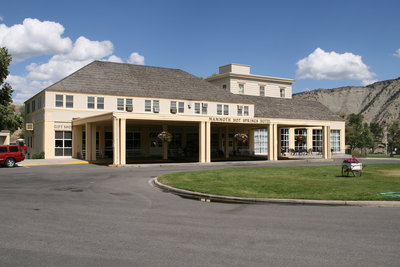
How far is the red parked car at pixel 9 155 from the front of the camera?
→ 27922 millimetres

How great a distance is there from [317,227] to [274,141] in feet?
101

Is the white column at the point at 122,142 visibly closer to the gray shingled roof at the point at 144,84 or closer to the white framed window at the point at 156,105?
the gray shingled roof at the point at 144,84

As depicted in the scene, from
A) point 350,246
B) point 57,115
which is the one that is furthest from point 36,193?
point 57,115

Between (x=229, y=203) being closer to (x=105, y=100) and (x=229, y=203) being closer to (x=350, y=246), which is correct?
(x=350, y=246)

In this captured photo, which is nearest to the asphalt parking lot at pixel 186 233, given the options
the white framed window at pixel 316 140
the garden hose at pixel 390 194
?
the garden hose at pixel 390 194

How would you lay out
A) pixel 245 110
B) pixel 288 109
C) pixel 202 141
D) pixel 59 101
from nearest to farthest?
pixel 202 141
pixel 59 101
pixel 245 110
pixel 288 109

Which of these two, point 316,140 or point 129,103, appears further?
point 316,140

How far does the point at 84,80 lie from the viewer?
38156 millimetres

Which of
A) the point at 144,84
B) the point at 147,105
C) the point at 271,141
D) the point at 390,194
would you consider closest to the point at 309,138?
the point at 271,141

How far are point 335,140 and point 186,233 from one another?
51.7 m

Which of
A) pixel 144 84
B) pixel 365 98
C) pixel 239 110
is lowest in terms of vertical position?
pixel 239 110

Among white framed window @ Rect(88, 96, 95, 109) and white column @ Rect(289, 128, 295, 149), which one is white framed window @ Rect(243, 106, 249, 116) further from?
white framed window @ Rect(88, 96, 95, 109)

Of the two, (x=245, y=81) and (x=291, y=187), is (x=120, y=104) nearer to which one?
(x=245, y=81)

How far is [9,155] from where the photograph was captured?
28094 mm
